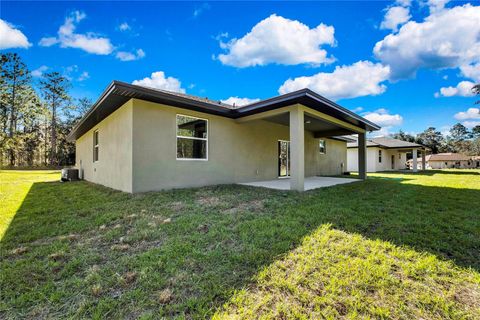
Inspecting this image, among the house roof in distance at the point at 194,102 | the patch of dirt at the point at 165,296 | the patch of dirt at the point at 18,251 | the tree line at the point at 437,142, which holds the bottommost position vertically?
the patch of dirt at the point at 165,296

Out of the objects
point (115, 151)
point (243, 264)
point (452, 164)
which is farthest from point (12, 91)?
point (452, 164)

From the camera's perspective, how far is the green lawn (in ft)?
6.13

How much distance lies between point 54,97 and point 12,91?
12.7ft

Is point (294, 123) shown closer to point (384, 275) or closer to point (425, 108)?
point (384, 275)

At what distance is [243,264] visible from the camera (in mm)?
2529

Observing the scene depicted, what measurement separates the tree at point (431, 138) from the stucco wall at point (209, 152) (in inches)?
1951

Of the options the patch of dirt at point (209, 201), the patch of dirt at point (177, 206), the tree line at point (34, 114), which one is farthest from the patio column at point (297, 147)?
the tree line at point (34, 114)

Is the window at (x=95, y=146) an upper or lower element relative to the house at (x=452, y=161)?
upper

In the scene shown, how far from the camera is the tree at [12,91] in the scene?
944 inches

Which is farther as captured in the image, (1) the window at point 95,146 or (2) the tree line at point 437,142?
(2) the tree line at point 437,142

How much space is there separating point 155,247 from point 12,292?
1.37m

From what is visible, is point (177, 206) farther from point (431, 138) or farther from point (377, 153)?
point (431, 138)

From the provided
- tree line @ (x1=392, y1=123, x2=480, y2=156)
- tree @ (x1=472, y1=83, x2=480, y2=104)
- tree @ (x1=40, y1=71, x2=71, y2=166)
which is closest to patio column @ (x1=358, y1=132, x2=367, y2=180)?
tree @ (x1=472, y1=83, x2=480, y2=104)

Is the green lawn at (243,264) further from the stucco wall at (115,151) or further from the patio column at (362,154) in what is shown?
the patio column at (362,154)
